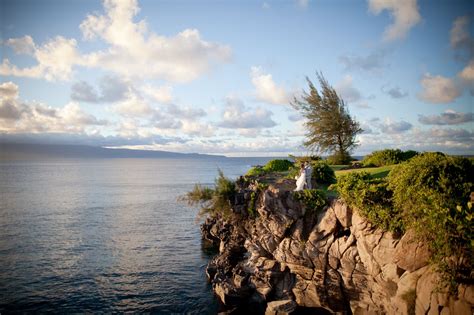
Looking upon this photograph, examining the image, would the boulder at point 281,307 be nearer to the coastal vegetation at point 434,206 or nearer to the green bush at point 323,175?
the coastal vegetation at point 434,206

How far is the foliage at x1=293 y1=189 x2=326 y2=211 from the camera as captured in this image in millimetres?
22427

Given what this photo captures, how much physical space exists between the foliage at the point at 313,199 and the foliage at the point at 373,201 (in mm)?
2047

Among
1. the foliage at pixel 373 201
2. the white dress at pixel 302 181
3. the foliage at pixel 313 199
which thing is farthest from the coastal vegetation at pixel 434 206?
the white dress at pixel 302 181

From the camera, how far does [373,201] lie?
1841 cm

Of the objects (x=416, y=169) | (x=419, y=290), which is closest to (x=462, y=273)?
(x=419, y=290)

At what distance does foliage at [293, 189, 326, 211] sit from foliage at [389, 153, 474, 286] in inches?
228

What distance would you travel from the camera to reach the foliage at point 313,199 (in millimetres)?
22427

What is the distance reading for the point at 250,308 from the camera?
931 inches

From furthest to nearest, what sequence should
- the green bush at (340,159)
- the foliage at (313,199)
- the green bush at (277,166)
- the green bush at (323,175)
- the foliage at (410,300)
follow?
1. the green bush at (340,159)
2. the green bush at (277,166)
3. the green bush at (323,175)
4. the foliage at (313,199)
5. the foliage at (410,300)

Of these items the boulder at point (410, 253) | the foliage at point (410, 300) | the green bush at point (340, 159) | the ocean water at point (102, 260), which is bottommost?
the ocean water at point (102, 260)

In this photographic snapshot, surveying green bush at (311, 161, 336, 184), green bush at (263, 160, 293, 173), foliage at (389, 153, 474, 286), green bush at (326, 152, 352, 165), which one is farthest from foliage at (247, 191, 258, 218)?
green bush at (326, 152, 352, 165)

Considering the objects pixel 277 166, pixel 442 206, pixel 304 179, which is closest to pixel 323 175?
pixel 304 179

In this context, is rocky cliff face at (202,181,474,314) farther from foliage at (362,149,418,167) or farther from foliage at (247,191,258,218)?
foliage at (362,149,418,167)

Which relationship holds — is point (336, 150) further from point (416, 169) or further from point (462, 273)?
point (462, 273)
